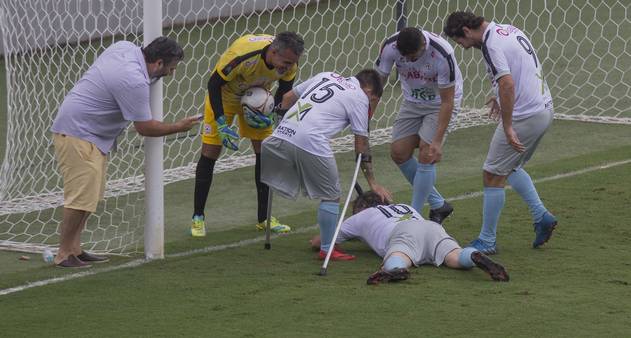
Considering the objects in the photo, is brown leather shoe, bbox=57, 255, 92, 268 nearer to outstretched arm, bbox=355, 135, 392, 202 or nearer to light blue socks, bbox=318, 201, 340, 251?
light blue socks, bbox=318, 201, 340, 251

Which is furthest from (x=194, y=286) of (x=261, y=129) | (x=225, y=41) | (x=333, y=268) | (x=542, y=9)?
(x=542, y=9)

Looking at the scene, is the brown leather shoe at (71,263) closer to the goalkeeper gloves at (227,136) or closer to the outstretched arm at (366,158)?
the goalkeeper gloves at (227,136)

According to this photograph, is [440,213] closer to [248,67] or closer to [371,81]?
[371,81]

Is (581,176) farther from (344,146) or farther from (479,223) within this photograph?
(344,146)

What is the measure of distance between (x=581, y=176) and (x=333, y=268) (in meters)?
3.57

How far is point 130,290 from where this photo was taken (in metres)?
7.64

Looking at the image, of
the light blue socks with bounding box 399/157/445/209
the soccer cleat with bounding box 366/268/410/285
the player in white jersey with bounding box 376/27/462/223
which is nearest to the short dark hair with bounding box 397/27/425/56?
the player in white jersey with bounding box 376/27/462/223

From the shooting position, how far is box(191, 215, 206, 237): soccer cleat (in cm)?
932

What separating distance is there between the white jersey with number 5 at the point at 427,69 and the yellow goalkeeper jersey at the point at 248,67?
677mm

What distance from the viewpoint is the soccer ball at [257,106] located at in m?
9.23

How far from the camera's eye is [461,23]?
818cm

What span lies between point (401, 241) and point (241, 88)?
2.03m

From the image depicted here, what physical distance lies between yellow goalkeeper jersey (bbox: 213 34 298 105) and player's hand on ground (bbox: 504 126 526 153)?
170 cm

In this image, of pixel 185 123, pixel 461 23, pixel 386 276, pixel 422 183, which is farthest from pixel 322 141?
pixel 422 183
